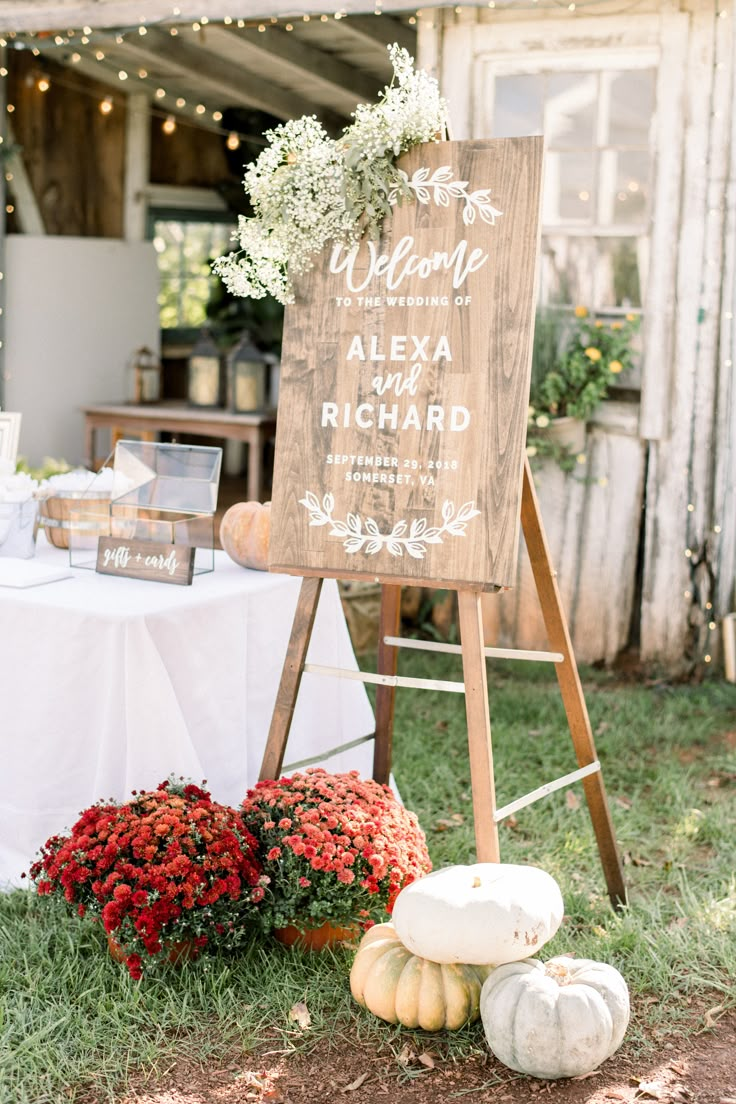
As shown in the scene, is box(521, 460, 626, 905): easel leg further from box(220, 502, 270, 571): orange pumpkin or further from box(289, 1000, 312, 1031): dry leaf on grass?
box(289, 1000, 312, 1031): dry leaf on grass

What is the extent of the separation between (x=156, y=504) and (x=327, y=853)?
1.14m

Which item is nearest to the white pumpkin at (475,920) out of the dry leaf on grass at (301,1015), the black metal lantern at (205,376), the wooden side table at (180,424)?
the dry leaf on grass at (301,1015)

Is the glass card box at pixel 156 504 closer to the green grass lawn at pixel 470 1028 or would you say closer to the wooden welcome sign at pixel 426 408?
the wooden welcome sign at pixel 426 408

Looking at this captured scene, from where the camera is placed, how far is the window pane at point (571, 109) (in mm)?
5352

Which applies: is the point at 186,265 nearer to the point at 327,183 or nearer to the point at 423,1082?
the point at 327,183

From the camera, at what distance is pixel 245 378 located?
6793 mm

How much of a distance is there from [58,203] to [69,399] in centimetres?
117

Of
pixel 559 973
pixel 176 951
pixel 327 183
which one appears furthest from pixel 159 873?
pixel 327 183

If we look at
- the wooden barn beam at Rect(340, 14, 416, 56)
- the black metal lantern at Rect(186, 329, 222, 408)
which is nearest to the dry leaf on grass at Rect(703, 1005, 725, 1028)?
the wooden barn beam at Rect(340, 14, 416, 56)

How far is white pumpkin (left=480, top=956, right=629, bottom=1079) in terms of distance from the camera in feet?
7.89

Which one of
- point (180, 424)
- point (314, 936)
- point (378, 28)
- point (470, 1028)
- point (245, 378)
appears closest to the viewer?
point (470, 1028)

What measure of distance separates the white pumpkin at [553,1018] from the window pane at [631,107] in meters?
3.84

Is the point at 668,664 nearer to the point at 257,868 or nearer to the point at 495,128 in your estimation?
the point at 495,128

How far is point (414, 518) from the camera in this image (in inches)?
109
